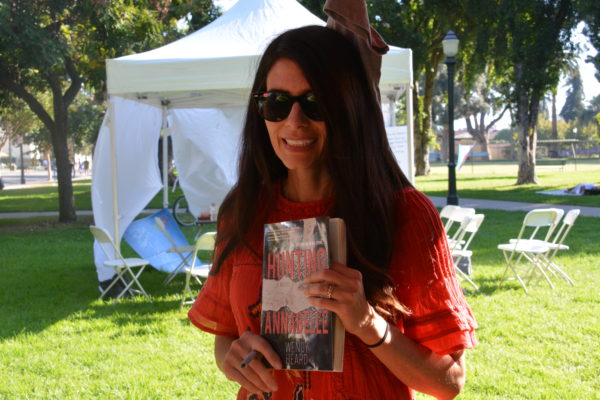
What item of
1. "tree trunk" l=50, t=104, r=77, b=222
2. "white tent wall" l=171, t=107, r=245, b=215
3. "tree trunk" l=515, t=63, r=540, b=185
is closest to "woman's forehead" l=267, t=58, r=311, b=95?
"white tent wall" l=171, t=107, r=245, b=215

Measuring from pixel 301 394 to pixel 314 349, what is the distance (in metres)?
0.26

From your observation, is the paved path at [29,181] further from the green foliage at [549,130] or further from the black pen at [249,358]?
the green foliage at [549,130]

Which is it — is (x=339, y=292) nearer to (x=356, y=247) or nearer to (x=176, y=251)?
(x=356, y=247)

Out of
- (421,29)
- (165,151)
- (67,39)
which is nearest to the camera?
(165,151)

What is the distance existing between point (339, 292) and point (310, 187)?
44 cm

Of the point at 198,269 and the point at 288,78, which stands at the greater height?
the point at 288,78

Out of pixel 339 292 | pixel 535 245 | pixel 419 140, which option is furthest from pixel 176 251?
pixel 419 140

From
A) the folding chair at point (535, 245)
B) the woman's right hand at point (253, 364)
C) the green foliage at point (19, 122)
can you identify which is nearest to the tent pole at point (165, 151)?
the folding chair at point (535, 245)

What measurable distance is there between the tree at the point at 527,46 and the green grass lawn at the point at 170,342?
48.7 feet

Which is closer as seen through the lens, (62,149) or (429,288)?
(429,288)

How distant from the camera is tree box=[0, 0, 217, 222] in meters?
13.2

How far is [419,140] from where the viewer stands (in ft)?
112

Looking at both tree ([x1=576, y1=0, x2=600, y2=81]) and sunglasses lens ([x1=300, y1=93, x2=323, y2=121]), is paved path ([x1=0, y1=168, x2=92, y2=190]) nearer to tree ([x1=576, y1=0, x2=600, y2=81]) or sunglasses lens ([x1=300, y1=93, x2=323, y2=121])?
tree ([x1=576, y1=0, x2=600, y2=81])

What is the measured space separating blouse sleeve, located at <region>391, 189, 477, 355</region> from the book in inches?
8.3
